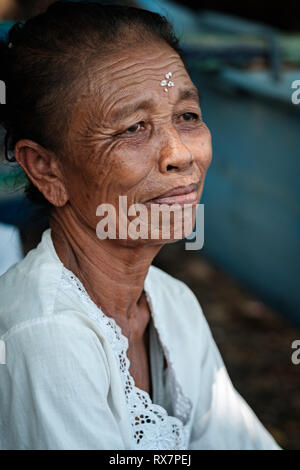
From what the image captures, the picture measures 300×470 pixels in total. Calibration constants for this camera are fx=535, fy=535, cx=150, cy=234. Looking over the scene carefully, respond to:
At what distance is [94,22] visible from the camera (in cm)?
153

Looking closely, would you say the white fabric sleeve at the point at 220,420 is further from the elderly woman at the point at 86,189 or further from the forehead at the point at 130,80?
the forehead at the point at 130,80

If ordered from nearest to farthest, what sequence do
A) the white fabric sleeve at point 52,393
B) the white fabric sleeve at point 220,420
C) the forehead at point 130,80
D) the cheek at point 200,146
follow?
the white fabric sleeve at point 52,393 → the forehead at point 130,80 → the cheek at point 200,146 → the white fabric sleeve at point 220,420

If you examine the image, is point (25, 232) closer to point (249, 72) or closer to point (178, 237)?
point (178, 237)

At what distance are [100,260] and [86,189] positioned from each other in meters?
0.25

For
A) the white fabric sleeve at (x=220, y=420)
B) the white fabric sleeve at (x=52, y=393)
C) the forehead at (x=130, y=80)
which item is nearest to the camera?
the white fabric sleeve at (x=52, y=393)

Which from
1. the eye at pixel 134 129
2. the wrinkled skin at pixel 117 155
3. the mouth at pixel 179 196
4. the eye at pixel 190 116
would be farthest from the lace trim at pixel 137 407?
the eye at pixel 190 116

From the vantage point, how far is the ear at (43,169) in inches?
62.7

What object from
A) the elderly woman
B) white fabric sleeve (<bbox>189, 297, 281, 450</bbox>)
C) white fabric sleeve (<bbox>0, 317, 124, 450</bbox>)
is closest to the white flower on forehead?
the elderly woman

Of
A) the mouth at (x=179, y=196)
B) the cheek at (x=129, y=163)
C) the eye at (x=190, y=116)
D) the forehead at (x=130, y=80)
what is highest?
the forehead at (x=130, y=80)

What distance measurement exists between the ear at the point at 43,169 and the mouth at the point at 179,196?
292 mm

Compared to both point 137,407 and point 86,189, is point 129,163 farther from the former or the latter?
point 137,407

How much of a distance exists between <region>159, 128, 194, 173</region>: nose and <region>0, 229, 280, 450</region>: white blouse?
435 mm

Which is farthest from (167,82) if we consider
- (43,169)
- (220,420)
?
(220,420)

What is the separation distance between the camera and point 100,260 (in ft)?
5.60
